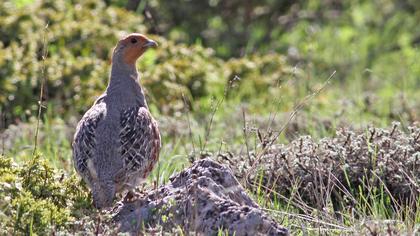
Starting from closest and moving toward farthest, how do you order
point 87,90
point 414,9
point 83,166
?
point 83,166 < point 87,90 < point 414,9

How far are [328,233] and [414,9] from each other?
8768mm

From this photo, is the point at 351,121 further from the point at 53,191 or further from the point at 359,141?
the point at 53,191

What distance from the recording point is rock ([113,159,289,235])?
17.1 ft

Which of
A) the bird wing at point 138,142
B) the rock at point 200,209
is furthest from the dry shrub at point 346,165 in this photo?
the rock at point 200,209

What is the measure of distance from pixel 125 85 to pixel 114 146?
0.93m

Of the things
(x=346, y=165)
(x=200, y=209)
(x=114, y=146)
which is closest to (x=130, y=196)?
(x=114, y=146)

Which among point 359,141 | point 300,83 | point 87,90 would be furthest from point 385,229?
point 300,83

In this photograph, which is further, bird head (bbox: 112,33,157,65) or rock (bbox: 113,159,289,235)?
bird head (bbox: 112,33,157,65)

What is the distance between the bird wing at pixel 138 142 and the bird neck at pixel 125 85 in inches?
9.7

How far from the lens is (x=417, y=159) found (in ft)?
21.1

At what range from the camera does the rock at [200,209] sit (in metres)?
5.22

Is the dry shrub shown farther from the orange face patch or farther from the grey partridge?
the orange face patch

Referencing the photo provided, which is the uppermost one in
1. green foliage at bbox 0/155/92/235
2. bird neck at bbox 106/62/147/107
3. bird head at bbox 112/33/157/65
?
bird head at bbox 112/33/157/65

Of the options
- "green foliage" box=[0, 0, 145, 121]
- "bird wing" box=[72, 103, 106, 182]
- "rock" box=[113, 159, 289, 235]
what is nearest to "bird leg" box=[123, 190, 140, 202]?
"rock" box=[113, 159, 289, 235]
